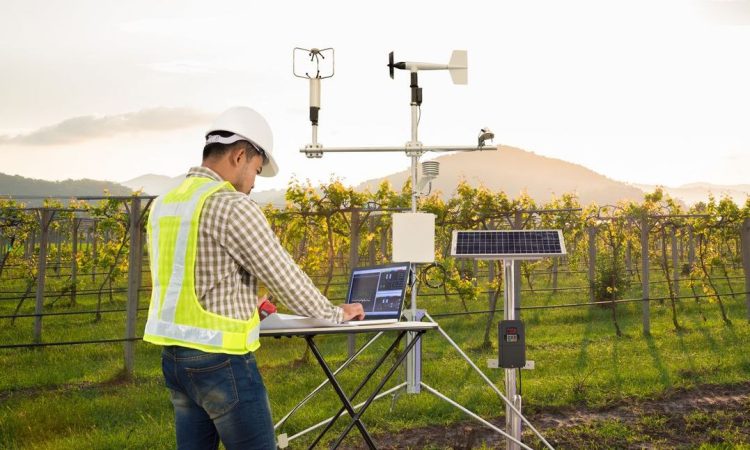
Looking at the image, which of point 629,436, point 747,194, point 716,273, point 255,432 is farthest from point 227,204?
point 716,273

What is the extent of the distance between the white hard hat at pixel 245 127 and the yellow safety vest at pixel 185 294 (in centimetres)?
20

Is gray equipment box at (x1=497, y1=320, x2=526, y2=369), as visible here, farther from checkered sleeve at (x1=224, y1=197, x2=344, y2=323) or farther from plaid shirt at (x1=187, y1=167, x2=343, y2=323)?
plaid shirt at (x1=187, y1=167, x2=343, y2=323)

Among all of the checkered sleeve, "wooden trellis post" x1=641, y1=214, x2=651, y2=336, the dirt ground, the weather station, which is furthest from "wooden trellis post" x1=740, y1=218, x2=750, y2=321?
the checkered sleeve

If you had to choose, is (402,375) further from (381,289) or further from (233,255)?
(233,255)

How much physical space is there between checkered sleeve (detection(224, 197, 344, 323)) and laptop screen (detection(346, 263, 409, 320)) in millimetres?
1227

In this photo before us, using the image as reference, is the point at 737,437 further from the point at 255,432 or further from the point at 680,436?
the point at 255,432

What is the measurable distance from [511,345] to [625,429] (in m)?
1.98

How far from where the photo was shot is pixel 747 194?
13.4 meters

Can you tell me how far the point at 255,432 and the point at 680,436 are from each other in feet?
15.2

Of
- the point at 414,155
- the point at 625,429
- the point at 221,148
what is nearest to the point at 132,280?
the point at 414,155

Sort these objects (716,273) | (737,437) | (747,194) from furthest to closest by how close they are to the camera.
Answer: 1. (716,273)
2. (747,194)
3. (737,437)

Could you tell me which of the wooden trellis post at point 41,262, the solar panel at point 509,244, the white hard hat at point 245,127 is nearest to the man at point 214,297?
the white hard hat at point 245,127

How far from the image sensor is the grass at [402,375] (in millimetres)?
6223

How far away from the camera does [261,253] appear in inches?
93.1
